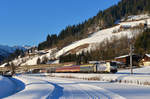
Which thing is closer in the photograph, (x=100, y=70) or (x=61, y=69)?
(x=100, y=70)

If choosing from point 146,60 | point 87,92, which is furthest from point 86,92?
point 146,60

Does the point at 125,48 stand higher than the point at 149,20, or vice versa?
the point at 149,20

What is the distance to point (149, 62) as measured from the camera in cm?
8319

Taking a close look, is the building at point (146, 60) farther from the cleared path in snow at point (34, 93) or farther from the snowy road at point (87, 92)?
the cleared path in snow at point (34, 93)

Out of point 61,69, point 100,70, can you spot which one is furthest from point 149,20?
point 100,70

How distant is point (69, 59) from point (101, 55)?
3277 centimetres

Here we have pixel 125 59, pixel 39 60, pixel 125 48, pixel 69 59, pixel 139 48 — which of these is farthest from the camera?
pixel 39 60

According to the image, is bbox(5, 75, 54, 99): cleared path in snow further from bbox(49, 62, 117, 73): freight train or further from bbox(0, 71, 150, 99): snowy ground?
bbox(49, 62, 117, 73): freight train

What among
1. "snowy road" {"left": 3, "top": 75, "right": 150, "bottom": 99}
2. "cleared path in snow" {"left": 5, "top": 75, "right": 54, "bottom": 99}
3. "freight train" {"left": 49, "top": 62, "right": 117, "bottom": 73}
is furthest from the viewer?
"freight train" {"left": 49, "top": 62, "right": 117, "bottom": 73}

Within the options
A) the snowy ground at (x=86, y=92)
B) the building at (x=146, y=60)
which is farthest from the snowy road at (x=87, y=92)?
the building at (x=146, y=60)

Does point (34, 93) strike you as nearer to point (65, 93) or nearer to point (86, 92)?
point (65, 93)

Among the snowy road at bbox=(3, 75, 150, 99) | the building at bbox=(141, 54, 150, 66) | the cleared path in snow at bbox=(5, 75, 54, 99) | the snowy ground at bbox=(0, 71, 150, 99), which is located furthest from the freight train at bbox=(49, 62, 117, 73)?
the cleared path in snow at bbox=(5, 75, 54, 99)

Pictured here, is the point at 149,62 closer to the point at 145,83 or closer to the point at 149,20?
the point at 145,83

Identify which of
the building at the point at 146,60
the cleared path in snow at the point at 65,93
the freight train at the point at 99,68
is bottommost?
the cleared path in snow at the point at 65,93
